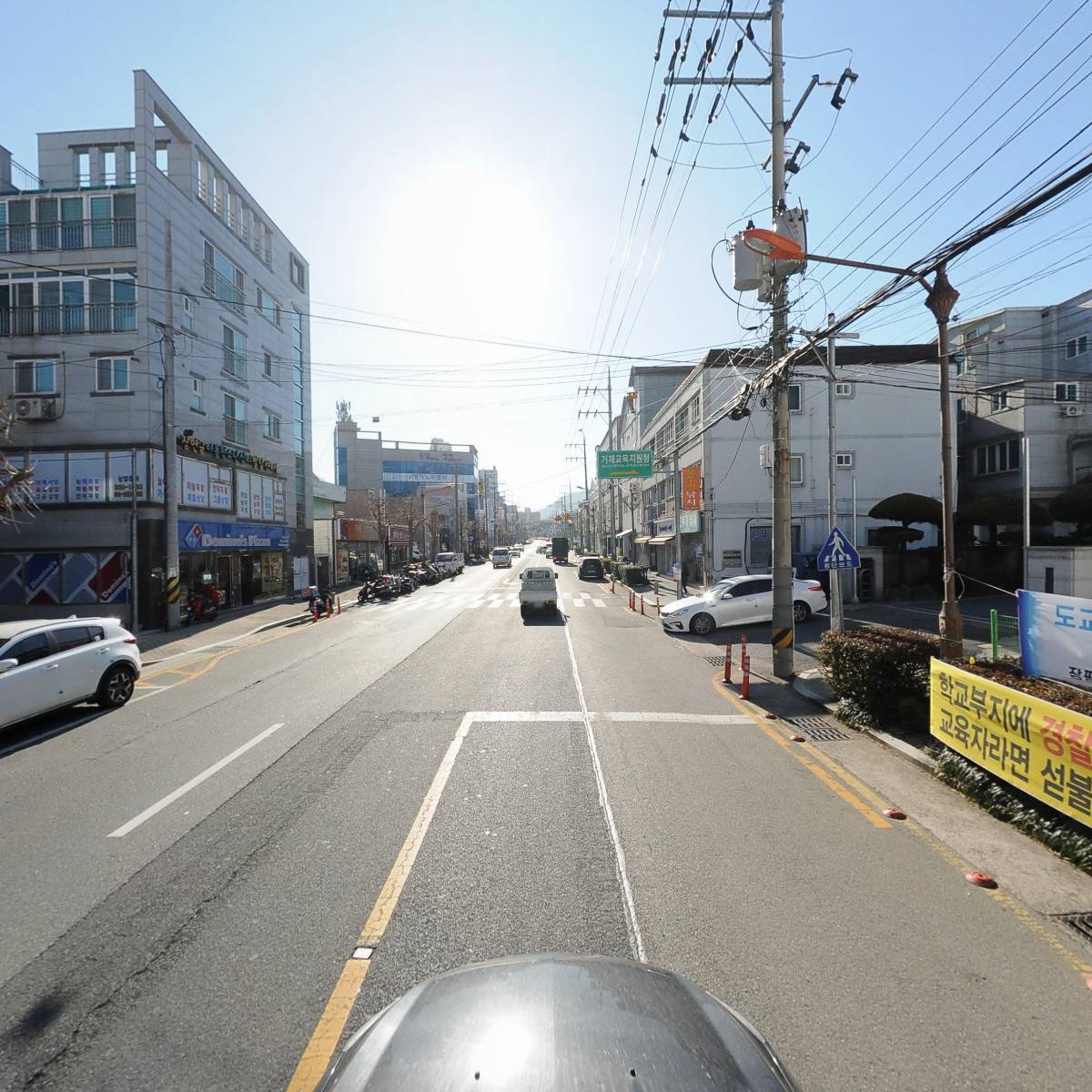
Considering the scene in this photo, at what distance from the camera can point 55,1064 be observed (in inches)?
115

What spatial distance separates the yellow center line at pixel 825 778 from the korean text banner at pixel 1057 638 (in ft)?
8.06

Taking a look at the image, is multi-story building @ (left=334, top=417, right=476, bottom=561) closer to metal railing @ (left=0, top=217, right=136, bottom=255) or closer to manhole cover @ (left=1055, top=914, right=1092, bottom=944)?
metal railing @ (left=0, top=217, right=136, bottom=255)

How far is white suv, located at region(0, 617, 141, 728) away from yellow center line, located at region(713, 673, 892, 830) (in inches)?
394

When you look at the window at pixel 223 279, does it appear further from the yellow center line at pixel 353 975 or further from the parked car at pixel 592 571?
the parked car at pixel 592 571

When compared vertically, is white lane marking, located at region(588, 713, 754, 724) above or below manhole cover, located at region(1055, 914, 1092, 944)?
below

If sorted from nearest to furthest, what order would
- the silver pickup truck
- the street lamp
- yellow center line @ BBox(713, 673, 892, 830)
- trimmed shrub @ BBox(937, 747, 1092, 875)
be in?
1. trimmed shrub @ BBox(937, 747, 1092, 875)
2. yellow center line @ BBox(713, 673, 892, 830)
3. the street lamp
4. the silver pickup truck

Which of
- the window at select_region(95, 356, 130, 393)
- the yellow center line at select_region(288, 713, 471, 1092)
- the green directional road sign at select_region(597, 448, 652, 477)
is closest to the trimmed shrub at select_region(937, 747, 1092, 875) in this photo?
the yellow center line at select_region(288, 713, 471, 1092)

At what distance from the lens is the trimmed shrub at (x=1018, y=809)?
4.90 meters

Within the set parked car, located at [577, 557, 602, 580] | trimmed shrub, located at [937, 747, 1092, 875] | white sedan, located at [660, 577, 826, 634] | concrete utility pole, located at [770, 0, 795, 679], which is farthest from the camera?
parked car, located at [577, 557, 602, 580]

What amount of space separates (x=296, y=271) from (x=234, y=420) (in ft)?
44.6

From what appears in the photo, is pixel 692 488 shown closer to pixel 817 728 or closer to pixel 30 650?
pixel 817 728

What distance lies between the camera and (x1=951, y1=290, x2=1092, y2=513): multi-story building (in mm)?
28188

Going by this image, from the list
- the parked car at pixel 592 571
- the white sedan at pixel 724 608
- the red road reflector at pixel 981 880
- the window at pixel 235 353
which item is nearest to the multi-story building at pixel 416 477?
the parked car at pixel 592 571

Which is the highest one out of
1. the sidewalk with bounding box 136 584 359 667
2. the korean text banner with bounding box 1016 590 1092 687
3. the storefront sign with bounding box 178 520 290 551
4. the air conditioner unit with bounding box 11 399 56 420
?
the air conditioner unit with bounding box 11 399 56 420
